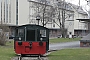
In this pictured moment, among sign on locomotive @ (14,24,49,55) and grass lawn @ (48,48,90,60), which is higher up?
sign on locomotive @ (14,24,49,55)

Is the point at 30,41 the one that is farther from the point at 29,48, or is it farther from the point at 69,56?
the point at 69,56

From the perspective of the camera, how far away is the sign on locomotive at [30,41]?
699 inches

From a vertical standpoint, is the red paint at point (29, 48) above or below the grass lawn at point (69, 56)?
above

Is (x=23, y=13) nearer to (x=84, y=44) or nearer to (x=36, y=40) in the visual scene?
(x=84, y=44)

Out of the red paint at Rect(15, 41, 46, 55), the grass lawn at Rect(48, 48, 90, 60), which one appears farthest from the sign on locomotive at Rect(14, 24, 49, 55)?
the grass lawn at Rect(48, 48, 90, 60)

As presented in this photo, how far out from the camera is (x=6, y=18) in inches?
2995

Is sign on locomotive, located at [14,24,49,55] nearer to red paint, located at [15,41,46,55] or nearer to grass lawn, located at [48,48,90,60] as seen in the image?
red paint, located at [15,41,46,55]

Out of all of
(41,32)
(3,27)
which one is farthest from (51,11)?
(41,32)

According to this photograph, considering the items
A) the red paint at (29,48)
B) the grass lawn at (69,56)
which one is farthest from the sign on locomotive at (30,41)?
the grass lawn at (69,56)

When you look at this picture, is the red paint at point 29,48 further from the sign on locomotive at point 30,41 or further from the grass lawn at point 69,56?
the grass lawn at point 69,56

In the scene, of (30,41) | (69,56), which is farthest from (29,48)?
(69,56)

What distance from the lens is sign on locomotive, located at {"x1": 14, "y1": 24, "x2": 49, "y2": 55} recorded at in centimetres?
1775

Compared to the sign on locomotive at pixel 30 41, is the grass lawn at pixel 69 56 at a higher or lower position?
lower

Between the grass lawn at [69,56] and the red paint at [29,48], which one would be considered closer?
the grass lawn at [69,56]
